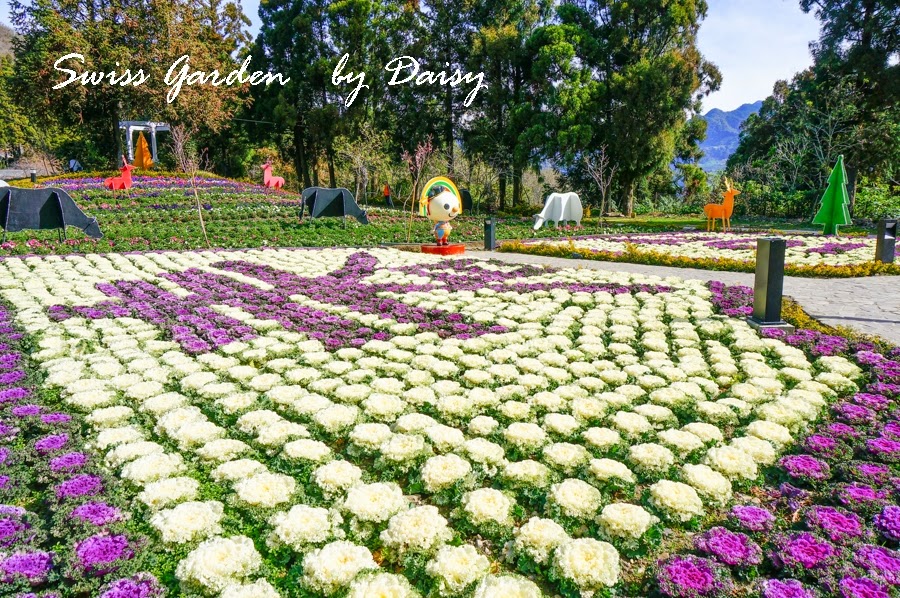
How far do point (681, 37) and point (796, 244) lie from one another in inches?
593

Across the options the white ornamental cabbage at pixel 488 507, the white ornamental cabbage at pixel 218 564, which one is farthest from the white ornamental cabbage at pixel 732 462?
the white ornamental cabbage at pixel 218 564

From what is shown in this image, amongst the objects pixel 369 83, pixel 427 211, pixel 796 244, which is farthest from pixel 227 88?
pixel 796 244

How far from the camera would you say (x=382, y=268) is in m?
11.5

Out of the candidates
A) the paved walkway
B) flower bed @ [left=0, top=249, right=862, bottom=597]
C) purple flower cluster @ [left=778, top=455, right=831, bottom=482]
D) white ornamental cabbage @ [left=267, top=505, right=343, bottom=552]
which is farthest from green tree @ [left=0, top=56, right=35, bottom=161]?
purple flower cluster @ [left=778, top=455, right=831, bottom=482]

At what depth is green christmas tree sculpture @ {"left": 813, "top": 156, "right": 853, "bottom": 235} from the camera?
15.8 meters

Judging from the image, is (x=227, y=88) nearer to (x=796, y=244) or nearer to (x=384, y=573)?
(x=796, y=244)

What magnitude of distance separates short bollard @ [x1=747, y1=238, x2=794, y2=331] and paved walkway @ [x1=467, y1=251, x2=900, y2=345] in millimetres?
789

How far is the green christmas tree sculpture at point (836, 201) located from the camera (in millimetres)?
15750

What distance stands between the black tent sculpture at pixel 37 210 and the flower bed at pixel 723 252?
34.6ft

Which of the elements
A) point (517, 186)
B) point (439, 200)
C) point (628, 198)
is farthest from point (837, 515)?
point (517, 186)

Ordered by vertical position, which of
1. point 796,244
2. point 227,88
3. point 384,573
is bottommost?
point 384,573

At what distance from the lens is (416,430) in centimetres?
430

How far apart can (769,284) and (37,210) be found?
14607 millimetres

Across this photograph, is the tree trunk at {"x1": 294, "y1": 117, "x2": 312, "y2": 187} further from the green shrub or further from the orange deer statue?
the green shrub
